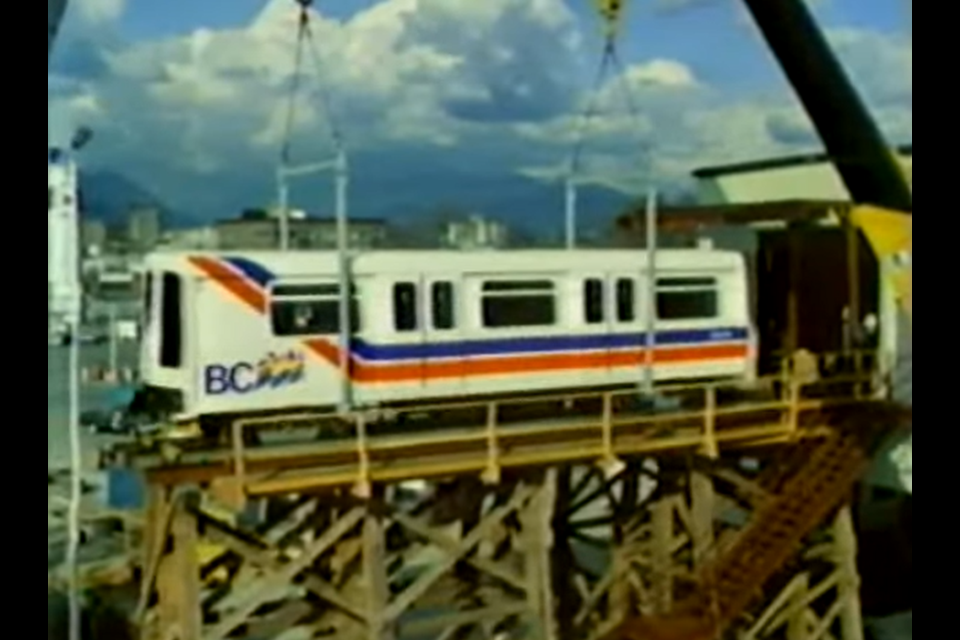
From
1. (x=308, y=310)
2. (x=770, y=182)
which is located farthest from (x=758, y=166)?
(x=308, y=310)

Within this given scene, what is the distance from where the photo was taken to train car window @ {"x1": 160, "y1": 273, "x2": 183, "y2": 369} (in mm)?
10375

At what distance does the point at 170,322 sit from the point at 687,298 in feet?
17.5

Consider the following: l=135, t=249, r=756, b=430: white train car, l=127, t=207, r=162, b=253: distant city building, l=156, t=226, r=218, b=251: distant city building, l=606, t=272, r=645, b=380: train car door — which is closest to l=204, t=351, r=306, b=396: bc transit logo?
l=135, t=249, r=756, b=430: white train car

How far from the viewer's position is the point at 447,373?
11.3 m

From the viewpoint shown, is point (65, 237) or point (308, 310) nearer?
point (308, 310)

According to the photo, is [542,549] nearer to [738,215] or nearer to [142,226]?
[738,215]

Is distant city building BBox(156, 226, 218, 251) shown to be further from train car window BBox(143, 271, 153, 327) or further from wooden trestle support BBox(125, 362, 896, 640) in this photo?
wooden trestle support BBox(125, 362, 896, 640)

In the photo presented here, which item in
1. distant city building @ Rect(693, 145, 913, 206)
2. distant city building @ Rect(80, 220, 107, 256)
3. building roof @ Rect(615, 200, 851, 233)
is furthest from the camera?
distant city building @ Rect(80, 220, 107, 256)

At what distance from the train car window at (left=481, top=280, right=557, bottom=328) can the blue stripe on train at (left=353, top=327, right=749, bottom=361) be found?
17 centimetres

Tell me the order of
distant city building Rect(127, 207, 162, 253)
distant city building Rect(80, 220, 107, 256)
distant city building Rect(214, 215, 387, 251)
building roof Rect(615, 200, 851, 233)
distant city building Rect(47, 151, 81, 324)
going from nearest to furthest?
distant city building Rect(47, 151, 81, 324)
distant city building Rect(214, 215, 387, 251)
building roof Rect(615, 200, 851, 233)
distant city building Rect(127, 207, 162, 253)
distant city building Rect(80, 220, 107, 256)

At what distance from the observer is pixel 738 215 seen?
1517cm

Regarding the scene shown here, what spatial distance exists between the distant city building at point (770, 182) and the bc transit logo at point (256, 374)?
794cm

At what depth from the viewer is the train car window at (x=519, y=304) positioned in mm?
11531

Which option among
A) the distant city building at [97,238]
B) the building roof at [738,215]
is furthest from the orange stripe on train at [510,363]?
the distant city building at [97,238]
